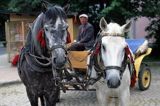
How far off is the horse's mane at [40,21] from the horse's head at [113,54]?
2.26ft

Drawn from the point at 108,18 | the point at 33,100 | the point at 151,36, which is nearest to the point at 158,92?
the point at 108,18

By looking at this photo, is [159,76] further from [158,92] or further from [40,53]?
[40,53]

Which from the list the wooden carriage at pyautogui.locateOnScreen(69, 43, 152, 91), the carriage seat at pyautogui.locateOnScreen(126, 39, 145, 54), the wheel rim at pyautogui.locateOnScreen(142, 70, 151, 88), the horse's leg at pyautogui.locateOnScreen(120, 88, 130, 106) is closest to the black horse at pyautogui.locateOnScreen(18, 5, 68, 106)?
the horse's leg at pyautogui.locateOnScreen(120, 88, 130, 106)

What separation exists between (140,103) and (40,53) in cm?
425

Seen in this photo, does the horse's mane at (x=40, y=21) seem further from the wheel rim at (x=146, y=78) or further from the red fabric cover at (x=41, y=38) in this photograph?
the wheel rim at (x=146, y=78)

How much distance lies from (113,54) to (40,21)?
3.62ft

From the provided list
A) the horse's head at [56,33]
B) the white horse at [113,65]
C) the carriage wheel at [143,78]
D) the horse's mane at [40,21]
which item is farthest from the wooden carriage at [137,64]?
the horse's head at [56,33]

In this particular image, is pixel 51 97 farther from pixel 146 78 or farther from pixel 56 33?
pixel 146 78

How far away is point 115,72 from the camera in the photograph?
16.5 feet

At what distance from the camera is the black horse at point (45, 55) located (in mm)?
4941

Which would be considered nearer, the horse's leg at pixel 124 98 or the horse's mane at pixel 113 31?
the horse's mane at pixel 113 31

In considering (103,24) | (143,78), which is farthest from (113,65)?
(143,78)

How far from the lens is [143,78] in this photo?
10.7 metres

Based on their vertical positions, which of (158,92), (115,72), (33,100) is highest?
(115,72)
